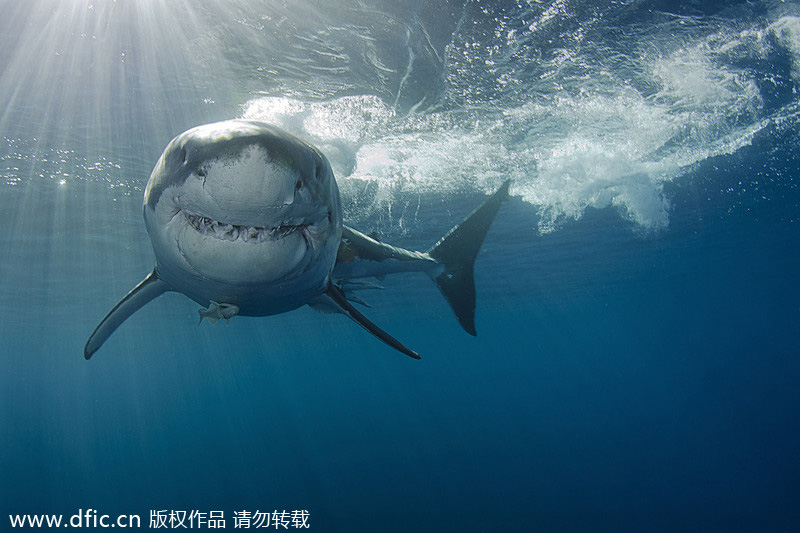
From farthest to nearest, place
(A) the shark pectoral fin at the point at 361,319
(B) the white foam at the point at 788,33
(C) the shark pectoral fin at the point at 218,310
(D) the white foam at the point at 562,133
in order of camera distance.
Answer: (D) the white foam at the point at 562,133 → (B) the white foam at the point at 788,33 → (A) the shark pectoral fin at the point at 361,319 → (C) the shark pectoral fin at the point at 218,310

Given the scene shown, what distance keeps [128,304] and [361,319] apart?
2547 mm

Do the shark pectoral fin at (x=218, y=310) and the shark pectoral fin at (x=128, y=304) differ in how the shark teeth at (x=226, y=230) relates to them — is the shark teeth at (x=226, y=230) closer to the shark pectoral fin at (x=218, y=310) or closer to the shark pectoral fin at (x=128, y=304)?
the shark pectoral fin at (x=218, y=310)

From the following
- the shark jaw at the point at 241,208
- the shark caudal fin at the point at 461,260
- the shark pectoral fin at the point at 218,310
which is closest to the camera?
the shark jaw at the point at 241,208

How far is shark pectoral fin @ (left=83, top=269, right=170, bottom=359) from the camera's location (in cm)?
408

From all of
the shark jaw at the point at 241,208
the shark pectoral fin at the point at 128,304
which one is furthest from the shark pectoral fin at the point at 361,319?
the shark pectoral fin at the point at 128,304

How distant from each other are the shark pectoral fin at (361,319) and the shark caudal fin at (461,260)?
3652mm

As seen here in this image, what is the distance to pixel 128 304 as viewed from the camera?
14.0ft

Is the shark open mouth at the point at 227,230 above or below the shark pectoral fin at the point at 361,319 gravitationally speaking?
above

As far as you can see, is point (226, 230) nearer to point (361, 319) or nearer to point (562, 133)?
point (361, 319)

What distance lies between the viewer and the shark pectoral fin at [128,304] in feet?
13.4

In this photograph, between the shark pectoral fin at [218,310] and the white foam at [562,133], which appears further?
the white foam at [562,133]

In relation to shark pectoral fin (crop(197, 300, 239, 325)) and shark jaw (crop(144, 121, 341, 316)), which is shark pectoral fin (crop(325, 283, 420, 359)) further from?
shark pectoral fin (crop(197, 300, 239, 325))

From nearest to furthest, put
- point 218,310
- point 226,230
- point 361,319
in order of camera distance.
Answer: point 226,230 < point 218,310 < point 361,319

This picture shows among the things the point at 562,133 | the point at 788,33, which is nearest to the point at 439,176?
the point at 562,133
